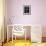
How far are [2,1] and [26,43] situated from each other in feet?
3.09

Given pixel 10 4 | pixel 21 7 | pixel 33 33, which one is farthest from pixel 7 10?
pixel 33 33

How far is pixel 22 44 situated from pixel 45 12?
0.79 m

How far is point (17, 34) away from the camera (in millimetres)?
2465

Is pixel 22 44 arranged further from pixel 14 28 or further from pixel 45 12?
pixel 45 12

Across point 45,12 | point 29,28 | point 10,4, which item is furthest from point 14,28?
point 45,12

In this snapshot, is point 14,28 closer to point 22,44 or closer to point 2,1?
point 22,44

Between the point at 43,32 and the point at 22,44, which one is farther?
the point at 43,32

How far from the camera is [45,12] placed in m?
2.53

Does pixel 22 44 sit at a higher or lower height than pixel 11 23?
lower

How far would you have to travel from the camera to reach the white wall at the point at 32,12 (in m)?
2.53

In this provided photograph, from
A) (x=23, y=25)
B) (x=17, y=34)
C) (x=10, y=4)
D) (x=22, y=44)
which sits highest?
(x=10, y=4)

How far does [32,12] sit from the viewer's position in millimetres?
2531

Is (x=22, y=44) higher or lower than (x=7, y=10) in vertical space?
lower

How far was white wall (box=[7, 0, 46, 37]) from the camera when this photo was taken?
8.29 feet
